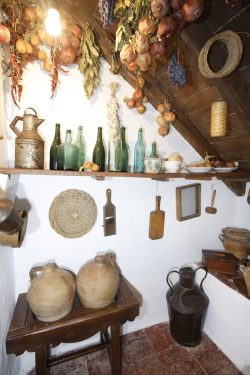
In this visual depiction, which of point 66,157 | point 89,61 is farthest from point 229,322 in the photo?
point 89,61

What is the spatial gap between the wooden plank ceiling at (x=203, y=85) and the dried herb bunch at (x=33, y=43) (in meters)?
0.14

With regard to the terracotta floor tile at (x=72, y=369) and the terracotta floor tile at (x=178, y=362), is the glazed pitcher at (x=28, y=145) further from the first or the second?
the terracotta floor tile at (x=178, y=362)

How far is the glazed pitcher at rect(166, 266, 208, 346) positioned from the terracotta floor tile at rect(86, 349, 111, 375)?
2.01ft

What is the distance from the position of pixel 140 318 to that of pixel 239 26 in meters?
2.27

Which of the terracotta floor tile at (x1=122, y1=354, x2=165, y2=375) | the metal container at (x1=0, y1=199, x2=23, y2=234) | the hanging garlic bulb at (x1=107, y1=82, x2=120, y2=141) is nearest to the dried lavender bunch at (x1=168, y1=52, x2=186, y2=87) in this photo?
the hanging garlic bulb at (x1=107, y1=82, x2=120, y2=141)

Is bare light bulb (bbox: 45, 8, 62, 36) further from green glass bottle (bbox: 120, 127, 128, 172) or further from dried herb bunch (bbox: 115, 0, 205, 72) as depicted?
green glass bottle (bbox: 120, 127, 128, 172)

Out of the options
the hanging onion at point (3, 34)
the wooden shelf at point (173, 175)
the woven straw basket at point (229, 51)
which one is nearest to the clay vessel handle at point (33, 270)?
the wooden shelf at point (173, 175)

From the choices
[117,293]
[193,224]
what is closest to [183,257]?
[193,224]

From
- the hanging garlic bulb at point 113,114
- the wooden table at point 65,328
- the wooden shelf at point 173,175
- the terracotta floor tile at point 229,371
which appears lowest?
the terracotta floor tile at point 229,371

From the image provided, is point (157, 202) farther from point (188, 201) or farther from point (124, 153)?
point (124, 153)

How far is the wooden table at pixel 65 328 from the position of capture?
1.12m

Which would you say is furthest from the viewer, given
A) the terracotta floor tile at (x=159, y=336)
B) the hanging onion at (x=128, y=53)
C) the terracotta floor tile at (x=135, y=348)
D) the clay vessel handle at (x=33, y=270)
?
the terracotta floor tile at (x=159, y=336)

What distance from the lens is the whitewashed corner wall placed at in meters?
1.43

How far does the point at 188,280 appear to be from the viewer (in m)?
1.68
